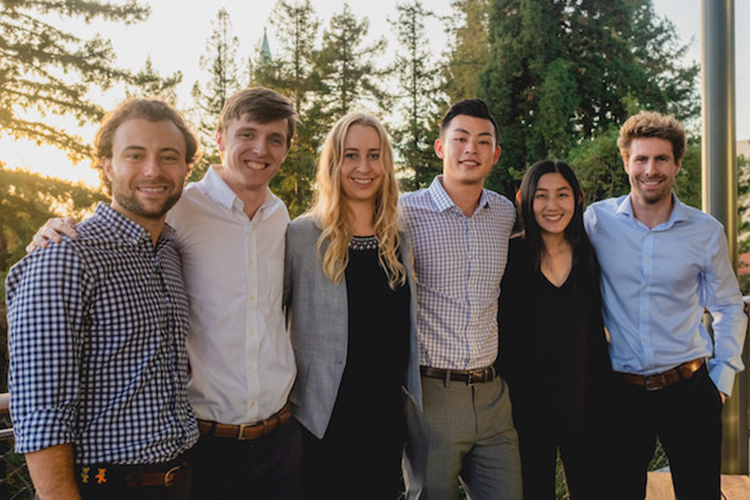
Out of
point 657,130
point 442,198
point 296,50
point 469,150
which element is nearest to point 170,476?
point 442,198

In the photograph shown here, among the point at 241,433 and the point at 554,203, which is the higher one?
the point at 554,203

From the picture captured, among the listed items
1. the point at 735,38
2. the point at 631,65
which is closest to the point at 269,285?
the point at 735,38

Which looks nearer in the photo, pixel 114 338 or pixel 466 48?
pixel 114 338

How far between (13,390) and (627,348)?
2440 mm

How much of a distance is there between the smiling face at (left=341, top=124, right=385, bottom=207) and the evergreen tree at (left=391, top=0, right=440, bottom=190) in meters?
19.1

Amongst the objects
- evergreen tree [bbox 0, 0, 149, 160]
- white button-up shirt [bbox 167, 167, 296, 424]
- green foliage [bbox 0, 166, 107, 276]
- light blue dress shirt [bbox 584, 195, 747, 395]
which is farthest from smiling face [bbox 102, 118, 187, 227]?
evergreen tree [bbox 0, 0, 149, 160]

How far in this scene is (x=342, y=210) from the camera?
2.60 meters

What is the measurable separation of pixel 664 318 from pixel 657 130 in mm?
→ 897

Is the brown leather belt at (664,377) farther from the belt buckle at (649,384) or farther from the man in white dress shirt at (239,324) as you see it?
the man in white dress shirt at (239,324)

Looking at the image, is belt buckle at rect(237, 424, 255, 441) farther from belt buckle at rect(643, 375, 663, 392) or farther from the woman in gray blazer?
belt buckle at rect(643, 375, 663, 392)

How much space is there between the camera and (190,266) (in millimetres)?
2242

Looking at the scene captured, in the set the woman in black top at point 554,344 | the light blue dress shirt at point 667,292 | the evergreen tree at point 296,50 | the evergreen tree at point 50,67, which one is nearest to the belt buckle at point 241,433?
the woman in black top at point 554,344

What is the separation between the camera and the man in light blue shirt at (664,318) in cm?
277

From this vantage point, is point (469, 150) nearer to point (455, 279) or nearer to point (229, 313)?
point (455, 279)
